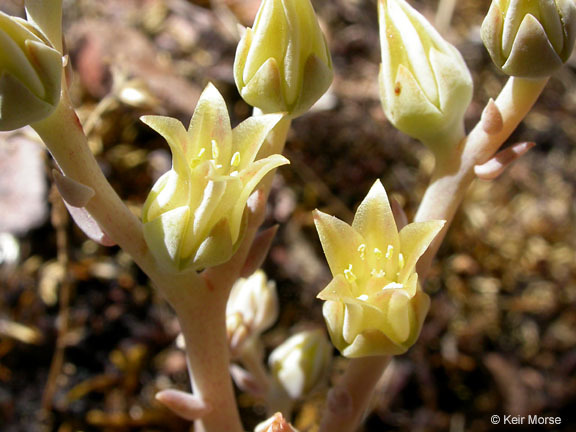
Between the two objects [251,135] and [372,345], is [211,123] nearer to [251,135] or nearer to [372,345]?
[251,135]

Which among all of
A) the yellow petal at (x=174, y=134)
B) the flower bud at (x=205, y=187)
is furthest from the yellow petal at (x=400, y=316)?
the yellow petal at (x=174, y=134)

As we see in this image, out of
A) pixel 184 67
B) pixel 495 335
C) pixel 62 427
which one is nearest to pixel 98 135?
pixel 184 67

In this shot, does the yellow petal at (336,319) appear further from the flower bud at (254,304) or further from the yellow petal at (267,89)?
the flower bud at (254,304)

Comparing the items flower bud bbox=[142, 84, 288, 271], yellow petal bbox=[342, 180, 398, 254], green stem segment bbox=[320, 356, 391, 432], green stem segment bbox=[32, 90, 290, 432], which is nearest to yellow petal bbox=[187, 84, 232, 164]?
flower bud bbox=[142, 84, 288, 271]

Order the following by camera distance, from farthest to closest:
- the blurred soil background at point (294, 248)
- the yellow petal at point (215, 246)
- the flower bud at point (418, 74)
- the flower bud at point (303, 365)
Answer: the blurred soil background at point (294, 248) → the flower bud at point (303, 365) → the flower bud at point (418, 74) → the yellow petal at point (215, 246)

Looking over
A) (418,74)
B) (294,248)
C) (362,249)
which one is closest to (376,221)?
(362,249)

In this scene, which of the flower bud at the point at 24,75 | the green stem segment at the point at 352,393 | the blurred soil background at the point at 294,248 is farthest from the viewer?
the blurred soil background at the point at 294,248

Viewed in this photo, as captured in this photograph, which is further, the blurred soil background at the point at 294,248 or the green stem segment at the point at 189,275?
the blurred soil background at the point at 294,248
